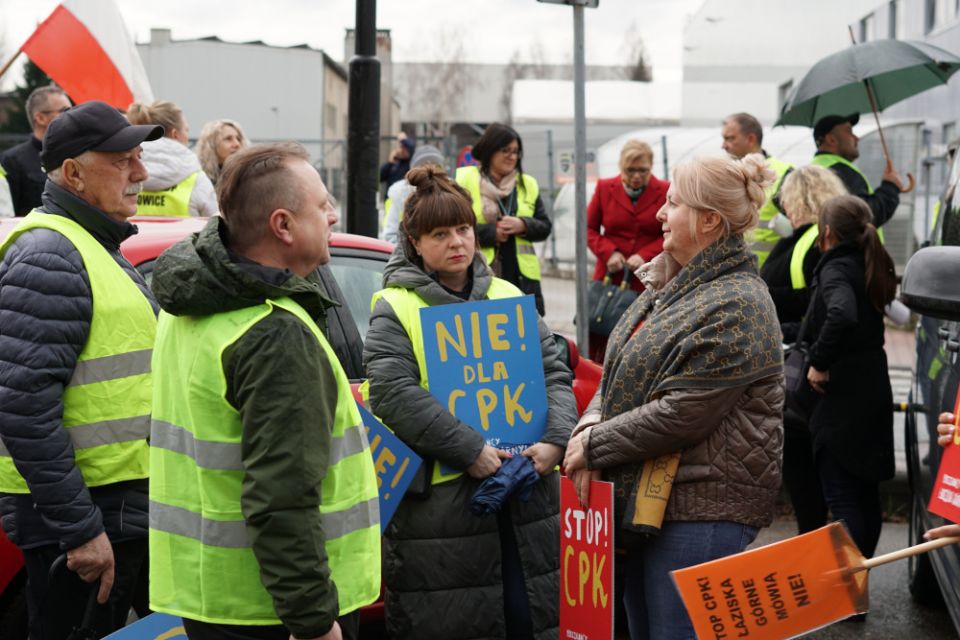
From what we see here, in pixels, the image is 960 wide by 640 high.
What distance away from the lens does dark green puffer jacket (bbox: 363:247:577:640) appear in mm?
3857

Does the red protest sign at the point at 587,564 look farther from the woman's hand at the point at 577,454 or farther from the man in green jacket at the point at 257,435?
the man in green jacket at the point at 257,435

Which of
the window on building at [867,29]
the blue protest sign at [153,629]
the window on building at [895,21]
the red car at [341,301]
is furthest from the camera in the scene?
the window on building at [867,29]

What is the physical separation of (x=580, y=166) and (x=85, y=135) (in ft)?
10.6

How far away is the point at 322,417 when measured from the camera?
8.28 ft

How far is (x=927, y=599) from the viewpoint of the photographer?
5.53 metres

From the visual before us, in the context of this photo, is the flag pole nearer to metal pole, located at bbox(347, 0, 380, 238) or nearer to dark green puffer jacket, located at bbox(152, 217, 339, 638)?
metal pole, located at bbox(347, 0, 380, 238)

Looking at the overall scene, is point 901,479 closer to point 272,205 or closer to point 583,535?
point 583,535

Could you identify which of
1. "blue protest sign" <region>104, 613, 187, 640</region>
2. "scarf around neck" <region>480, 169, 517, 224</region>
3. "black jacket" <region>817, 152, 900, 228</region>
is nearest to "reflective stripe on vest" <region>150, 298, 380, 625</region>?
"blue protest sign" <region>104, 613, 187, 640</region>

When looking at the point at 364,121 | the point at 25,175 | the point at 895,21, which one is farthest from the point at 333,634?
the point at 895,21

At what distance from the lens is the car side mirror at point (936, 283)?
2994 mm

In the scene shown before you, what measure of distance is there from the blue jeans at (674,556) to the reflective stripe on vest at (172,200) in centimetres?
362

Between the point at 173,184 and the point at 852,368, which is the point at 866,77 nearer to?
the point at 852,368

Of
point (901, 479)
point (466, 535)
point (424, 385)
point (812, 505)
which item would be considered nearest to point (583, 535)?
point (466, 535)

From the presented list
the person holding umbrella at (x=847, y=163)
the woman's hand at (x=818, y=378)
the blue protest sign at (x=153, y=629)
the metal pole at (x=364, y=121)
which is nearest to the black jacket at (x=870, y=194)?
the person holding umbrella at (x=847, y=163)
